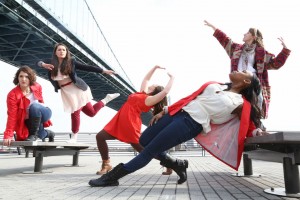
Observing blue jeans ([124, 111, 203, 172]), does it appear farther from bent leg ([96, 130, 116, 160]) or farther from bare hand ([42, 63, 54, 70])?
bare hand ([42, 63, 54, 70])

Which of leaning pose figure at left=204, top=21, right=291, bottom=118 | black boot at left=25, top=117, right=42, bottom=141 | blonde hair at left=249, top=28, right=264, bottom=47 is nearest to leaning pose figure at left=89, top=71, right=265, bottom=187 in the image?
leaning pose figure at left=204, top=21, right=291, bottom=118

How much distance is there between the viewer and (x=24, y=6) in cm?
1686

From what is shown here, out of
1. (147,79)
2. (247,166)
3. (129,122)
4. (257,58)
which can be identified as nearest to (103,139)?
(129,122)

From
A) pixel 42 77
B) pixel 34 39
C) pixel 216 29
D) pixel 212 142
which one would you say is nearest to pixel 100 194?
pixel 212 142

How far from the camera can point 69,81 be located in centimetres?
393

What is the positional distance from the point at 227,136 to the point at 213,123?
0.15m

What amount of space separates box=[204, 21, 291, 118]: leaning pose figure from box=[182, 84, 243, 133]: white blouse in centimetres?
69

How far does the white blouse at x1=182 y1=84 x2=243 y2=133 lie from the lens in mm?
2250

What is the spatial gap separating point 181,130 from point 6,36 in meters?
25.6

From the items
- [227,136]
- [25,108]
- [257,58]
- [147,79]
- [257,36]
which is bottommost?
[227,136]

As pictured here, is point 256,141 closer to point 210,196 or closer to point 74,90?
point 210,196

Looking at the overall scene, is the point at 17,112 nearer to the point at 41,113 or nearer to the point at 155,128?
the point at 41,113

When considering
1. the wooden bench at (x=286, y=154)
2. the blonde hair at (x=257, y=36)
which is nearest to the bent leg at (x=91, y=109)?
the blonde hair at (x=257, y=36)

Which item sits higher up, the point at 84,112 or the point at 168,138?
the point at 84,112
